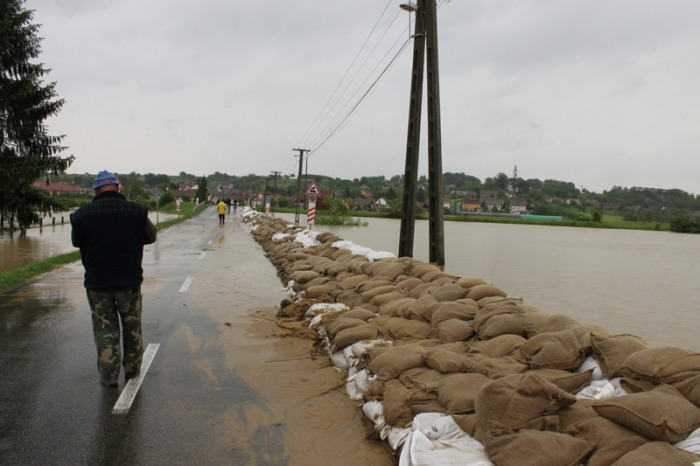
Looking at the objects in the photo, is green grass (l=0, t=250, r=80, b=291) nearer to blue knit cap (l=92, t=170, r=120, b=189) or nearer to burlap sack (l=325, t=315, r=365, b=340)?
blue knit cap (l=92, t=170, r=120, b=189)

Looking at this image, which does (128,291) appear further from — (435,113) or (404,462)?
(435,113)

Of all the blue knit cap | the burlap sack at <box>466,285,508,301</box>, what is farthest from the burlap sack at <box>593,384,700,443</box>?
the blue knit cap

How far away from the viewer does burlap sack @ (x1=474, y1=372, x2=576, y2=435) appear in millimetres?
2961

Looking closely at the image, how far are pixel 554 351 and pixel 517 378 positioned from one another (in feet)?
2.62

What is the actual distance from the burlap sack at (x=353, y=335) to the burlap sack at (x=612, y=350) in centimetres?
223

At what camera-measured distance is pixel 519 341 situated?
4453 mm

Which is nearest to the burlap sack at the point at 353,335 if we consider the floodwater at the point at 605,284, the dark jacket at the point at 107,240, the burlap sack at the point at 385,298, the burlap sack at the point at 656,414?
the burlap sack at the point at 385,298

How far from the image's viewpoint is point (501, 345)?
446 centimetres

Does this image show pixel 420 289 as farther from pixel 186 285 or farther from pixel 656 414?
pixel 186 285

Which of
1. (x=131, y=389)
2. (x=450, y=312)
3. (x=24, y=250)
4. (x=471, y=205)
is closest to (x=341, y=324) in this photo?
(x=450, y=312)

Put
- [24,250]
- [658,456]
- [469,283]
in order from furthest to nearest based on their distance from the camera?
[24,250] < [469,283] < [658,456]

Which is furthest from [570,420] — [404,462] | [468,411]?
[404,462]

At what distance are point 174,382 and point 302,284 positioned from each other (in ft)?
15.8

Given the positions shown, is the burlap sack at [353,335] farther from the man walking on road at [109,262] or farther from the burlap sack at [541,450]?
the burlap sack at [541,450]
